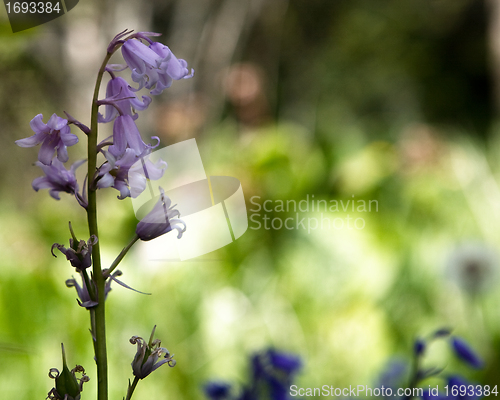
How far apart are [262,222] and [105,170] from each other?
1573mm

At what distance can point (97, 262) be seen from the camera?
0.97 feet

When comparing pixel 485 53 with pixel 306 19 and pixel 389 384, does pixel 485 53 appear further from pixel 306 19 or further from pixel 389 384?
pixel 389 384

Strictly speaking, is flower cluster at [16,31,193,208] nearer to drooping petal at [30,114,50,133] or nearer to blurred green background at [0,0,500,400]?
drooping petal at [30,114,50,133]

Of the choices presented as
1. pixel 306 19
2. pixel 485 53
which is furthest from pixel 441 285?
pixel 485 53

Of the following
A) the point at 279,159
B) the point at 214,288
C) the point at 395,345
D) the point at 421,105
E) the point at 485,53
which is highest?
the point at 485,53

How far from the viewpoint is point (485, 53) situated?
12.3 feet

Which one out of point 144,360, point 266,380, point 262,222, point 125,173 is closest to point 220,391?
point 266,380

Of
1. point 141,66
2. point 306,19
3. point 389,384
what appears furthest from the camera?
point 306,19

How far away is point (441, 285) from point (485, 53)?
3.25 m

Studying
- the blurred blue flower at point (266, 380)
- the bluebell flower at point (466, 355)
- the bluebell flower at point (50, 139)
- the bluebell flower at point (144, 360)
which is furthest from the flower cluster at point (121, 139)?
the bluebell flower at point (466, 355)

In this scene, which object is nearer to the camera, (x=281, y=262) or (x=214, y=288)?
(x=214, y=288)

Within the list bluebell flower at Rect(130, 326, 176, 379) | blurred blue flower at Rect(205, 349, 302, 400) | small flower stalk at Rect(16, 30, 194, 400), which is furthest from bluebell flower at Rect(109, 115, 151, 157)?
blurred blue flower at Rect(205, 349, 302, 400)

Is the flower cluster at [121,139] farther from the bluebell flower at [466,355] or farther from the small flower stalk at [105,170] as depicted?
the bluebell flower at [466,355]

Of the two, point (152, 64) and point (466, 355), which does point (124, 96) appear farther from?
point (466, 355)
